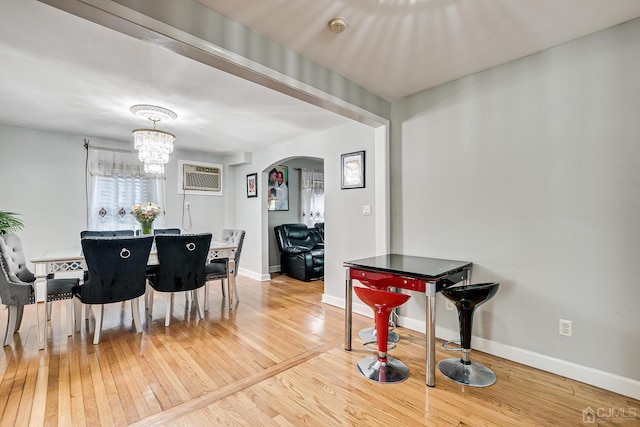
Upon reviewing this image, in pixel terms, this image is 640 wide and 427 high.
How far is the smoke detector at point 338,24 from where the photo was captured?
1847 millimetres

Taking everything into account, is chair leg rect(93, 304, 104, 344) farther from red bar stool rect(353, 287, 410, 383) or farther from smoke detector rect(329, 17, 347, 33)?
smoke detector rect(329, 17, 347, 33)

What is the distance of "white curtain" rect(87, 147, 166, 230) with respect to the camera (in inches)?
175

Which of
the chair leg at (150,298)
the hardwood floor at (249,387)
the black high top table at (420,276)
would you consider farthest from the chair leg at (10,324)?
the black high top table at (420,276)

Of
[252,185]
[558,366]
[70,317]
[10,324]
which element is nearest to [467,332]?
[558,366]

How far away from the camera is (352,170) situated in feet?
12.0

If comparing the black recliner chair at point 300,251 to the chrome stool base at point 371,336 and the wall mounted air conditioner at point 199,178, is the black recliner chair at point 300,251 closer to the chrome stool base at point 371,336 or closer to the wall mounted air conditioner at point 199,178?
the wall mounted air conditioner at point 199,178

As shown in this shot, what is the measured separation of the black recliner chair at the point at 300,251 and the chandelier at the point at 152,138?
269cm

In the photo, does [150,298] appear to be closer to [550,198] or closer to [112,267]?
[112,267]

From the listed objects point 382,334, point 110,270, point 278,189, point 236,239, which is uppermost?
point 278,189

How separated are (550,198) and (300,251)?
3.85 metres

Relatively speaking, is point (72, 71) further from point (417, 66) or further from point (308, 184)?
point (308, 184)

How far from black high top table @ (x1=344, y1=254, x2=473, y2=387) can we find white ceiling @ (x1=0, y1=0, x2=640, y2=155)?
1632 mm

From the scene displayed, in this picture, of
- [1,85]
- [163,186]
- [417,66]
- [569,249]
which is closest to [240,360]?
[569,249]

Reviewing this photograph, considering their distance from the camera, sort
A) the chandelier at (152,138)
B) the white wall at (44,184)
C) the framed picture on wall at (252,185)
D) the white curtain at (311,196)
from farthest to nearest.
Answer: the white curtain at (311,196) < the framed picture on wall at (252,185) < the white wall at (44,184) < the chandelier at (152,138)
